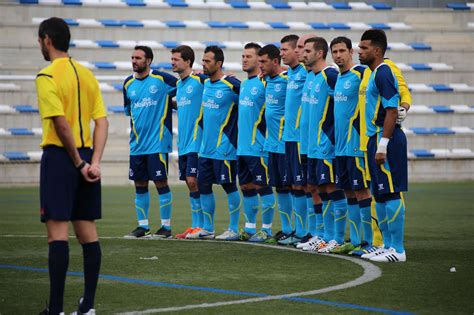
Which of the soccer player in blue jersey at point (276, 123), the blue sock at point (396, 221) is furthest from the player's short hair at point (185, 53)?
the blue sock at point (396, 221)

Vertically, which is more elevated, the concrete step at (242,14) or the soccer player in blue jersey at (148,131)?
the concrete step at (242,14)

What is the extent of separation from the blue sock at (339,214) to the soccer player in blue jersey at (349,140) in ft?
0.66

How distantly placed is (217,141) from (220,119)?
11.0 inches

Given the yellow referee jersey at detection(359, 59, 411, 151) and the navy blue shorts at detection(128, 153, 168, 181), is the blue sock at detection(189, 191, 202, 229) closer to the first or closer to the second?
the navy blue shorts at detection(128, 153, 168, 181)

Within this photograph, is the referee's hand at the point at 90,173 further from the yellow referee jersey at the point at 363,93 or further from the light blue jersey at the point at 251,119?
the light blue jersey at the point at 251,119

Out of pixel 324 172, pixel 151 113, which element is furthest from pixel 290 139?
pixel 151 113

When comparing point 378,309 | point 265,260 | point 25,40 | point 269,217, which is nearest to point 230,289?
point 378,309

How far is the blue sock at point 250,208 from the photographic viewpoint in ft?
38.1

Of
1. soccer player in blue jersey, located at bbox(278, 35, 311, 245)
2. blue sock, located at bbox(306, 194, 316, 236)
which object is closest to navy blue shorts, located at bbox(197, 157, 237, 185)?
soccer player in blue jersey, located at bbox(278, 35, 311, 245)

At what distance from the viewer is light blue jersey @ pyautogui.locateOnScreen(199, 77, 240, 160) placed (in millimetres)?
11773

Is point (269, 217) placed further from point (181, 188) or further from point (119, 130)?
point (119, 130)

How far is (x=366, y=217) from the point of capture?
32.3 ft

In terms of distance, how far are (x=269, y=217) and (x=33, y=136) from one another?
12.0 meters

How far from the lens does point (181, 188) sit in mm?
21312
